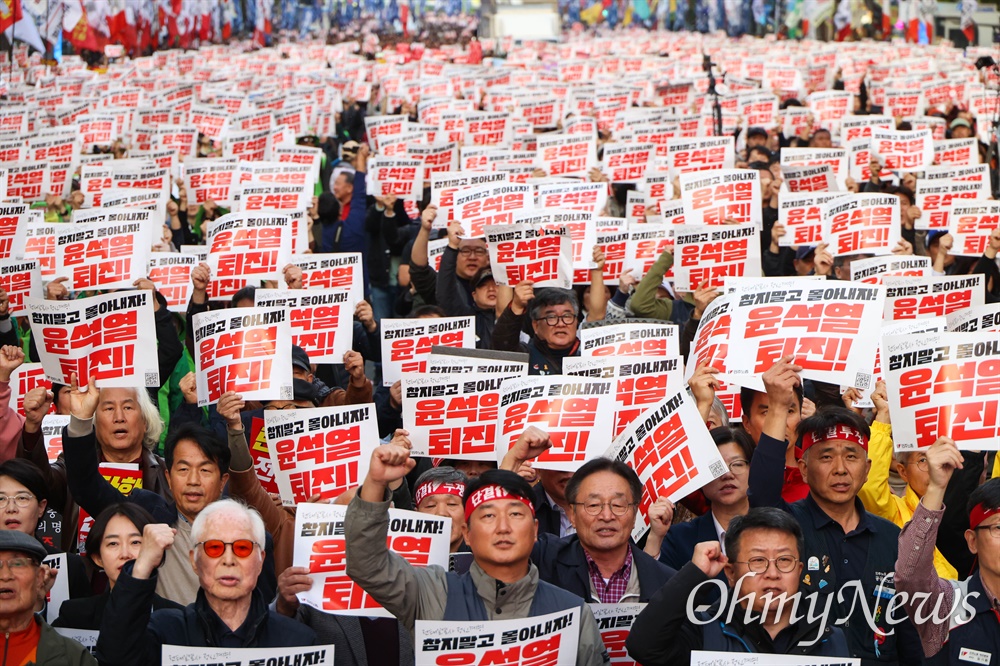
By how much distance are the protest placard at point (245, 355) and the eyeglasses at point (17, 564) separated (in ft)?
8.13

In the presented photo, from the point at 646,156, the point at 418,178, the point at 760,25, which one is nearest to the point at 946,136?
the point at 646,156

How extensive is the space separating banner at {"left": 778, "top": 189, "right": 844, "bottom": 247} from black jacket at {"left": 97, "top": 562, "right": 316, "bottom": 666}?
23.3ft

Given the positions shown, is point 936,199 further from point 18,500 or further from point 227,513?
point 227,513

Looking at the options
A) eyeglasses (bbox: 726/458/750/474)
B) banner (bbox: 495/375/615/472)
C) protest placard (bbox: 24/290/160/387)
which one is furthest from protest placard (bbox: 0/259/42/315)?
eyeglasses (bbox: 726/458/750/474)

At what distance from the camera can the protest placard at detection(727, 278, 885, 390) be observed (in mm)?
6668

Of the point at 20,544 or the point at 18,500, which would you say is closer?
the point at 20,544

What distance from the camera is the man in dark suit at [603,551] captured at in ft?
18.2

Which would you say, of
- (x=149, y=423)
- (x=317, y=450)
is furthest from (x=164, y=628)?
(x=149, y=423)

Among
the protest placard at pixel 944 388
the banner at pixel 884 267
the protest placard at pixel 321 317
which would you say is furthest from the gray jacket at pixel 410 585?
the banner at pixel 884 267

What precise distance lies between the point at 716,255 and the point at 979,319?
2729 millimetres

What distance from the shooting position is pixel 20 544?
5109 millimetres

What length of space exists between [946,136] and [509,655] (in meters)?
16.9

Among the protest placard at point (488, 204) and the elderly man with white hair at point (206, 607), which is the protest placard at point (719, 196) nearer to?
the protest placard at point (488, 204)

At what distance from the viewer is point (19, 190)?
13.9m
